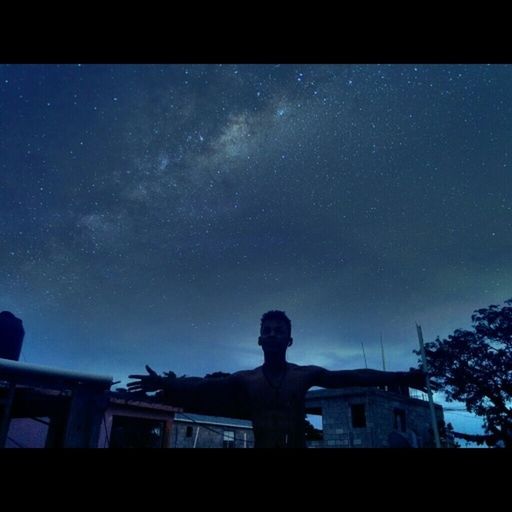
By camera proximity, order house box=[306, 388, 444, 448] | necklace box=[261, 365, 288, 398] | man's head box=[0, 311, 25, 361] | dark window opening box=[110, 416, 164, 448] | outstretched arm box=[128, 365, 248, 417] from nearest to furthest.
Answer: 1. outstretched arm box=[128, 365, 248, 417]
2. necklace box=[261, 365, 288, 398]
3. man's head box=[0, 311, 25, 361]
4. dark window opening box=[110, 416, 164, 448]
5. house box=[306, 388, 444, 448]

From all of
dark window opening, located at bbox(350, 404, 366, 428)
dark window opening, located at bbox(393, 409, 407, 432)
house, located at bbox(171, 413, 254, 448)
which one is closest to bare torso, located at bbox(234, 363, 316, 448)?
house, located at bbox(171, 413, 254, 448)

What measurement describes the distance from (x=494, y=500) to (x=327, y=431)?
21.8 metres

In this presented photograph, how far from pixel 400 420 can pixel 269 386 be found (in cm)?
1964

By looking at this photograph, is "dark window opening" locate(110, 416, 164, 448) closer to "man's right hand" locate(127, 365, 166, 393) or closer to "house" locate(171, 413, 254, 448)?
"house" locate(171, 413, 254, 448)

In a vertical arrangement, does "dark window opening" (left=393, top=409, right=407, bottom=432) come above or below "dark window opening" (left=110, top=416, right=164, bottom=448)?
above

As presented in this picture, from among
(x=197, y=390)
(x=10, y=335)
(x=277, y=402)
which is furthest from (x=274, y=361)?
Result: (x=10, y=335)

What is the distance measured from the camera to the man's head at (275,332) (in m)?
5.56

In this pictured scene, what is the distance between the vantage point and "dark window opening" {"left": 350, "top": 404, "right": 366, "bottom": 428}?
19.4 meters

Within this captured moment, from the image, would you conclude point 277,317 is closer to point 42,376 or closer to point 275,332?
point 275,332

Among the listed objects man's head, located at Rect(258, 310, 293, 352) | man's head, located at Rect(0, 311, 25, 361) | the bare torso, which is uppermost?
man's head, located at Rect(0, 311, 25, 361)

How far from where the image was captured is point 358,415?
19641 mm

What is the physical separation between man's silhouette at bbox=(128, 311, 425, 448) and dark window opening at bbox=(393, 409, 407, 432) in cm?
1825
